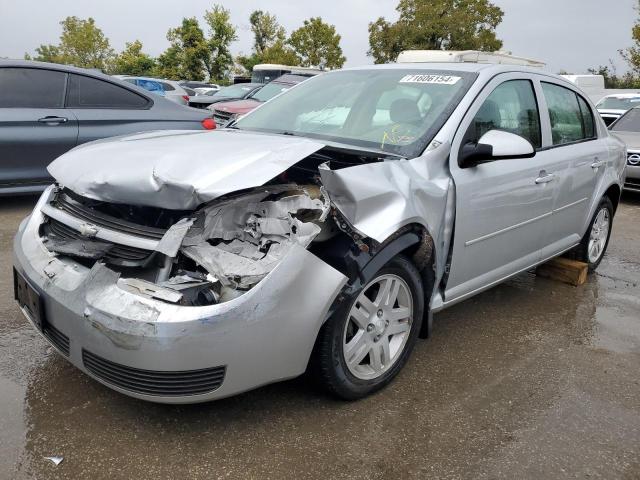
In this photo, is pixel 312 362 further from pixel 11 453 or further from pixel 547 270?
pixel 547 270

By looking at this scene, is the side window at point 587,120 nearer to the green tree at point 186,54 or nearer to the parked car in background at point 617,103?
the parked car in background at point 617,103

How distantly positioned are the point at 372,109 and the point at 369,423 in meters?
1.80

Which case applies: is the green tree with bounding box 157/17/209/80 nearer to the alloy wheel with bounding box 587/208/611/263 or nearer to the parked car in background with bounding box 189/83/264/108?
the parked car in background with bounding box 189/83/264/108

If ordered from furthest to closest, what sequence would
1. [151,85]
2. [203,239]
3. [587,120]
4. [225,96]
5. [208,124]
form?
[151,85]
[225,96]
[208,124]
[587,120]
[203,239]

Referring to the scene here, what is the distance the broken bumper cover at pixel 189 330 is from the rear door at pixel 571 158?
226 centimetres

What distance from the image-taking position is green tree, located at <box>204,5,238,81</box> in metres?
41.4

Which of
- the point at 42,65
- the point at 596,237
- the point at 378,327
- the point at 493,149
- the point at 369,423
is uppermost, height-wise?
the point at 42,65

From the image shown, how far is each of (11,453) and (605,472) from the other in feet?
7.75

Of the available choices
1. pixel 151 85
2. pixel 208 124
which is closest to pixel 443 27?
pixel 151 85

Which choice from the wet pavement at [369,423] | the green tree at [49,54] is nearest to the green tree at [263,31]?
the green tree at [49,54]

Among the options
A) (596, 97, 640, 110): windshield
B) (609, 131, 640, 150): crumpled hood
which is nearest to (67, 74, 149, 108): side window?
(609, 131, 640, 150): crumpled hood

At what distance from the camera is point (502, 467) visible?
2.30m

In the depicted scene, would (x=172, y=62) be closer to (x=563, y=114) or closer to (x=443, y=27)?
(x=443, y=27)

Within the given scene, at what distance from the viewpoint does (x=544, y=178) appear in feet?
11.7
